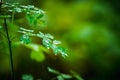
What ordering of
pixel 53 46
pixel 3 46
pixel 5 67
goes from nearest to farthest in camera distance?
pixel 53 46 < pixel 3 46 < pixel 5 67

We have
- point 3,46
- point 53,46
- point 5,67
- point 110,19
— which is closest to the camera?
point 53,46

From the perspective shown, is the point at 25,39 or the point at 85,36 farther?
the point at 85,36

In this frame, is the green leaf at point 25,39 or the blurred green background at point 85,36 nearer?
the green leaf at point 25,39

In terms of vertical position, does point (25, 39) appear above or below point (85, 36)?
above

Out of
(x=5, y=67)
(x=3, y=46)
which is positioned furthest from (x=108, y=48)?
(x=3, y=46)

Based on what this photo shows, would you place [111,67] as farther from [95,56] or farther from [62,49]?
[62,49]

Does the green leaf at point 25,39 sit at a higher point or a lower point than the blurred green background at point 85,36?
higher

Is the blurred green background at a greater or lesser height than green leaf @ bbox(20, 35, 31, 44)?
lesser

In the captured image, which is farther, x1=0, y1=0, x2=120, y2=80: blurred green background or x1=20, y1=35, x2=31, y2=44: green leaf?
x1=0, y1=0, x2=120, y2=80: blurred green background
